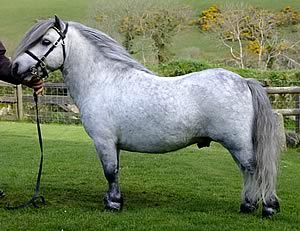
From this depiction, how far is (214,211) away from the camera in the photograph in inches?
179

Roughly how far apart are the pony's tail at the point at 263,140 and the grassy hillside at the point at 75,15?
20.2 m

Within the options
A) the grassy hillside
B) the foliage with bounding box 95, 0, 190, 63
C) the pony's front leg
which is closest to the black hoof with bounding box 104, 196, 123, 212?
the pony's front leg

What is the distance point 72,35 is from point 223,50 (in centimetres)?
2151

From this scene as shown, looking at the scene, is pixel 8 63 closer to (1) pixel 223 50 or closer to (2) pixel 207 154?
(2) pixel 207 154

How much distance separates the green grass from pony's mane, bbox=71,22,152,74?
127 centimetres

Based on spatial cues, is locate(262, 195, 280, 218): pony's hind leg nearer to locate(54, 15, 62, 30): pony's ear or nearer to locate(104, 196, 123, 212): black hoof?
locate(104, 196, 123, 212): black hoof

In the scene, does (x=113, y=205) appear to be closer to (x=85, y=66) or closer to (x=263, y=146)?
(x=85, y=66)

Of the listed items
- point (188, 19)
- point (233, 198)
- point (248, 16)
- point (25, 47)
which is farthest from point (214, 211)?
point (188, 19)

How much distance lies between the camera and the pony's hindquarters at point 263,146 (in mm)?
4203

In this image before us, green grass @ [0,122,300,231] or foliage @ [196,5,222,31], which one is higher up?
foliage @ [196,5,222,31]

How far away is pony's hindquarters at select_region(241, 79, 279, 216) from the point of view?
4203 mm

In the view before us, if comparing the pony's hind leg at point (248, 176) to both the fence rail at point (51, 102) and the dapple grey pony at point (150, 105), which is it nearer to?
the dapple grey pony at point (150, 105)

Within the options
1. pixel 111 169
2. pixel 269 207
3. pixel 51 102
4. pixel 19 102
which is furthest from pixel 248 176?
pixel 19 102

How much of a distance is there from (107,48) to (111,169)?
1049 millimetres
